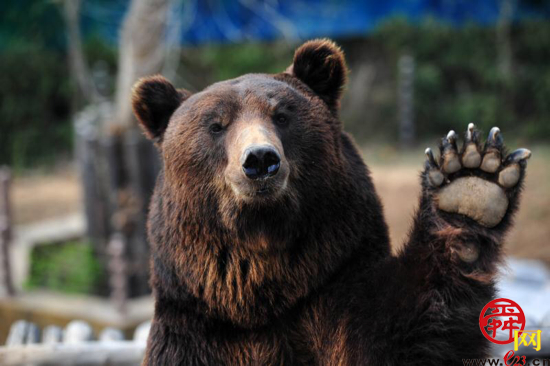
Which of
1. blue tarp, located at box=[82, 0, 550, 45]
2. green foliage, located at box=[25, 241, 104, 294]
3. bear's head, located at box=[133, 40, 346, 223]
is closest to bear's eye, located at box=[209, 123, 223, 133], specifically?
bear's head, located at box=[133, 40, 346, 223]

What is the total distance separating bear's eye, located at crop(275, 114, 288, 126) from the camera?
2.75m

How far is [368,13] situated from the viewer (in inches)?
530

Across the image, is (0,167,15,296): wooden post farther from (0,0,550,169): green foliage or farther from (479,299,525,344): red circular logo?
(479,299,525,344): red circular logo

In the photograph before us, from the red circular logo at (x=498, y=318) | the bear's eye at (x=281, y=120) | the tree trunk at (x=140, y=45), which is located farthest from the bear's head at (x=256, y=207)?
the tree trunk at (x=140, y=45)

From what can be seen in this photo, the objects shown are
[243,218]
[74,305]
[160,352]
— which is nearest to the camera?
[243,218]

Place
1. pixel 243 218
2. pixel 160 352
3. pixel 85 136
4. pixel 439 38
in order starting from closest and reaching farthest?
pixel 243 218
pixel 160 352
pixel 85 136
pixel 439 38

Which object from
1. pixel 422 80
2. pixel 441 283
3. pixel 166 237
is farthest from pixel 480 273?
pixel 422 80

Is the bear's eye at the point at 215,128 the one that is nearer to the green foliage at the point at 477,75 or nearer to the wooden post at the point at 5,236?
the wooden post at the point at 5,236

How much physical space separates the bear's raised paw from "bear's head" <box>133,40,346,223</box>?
18.4 inches

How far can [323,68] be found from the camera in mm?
2979

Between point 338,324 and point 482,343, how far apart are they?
1.79 ft

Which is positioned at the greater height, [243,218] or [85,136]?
[85,136]

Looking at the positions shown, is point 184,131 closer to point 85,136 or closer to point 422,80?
point 85,136

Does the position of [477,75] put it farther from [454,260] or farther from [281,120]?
[454,260]
